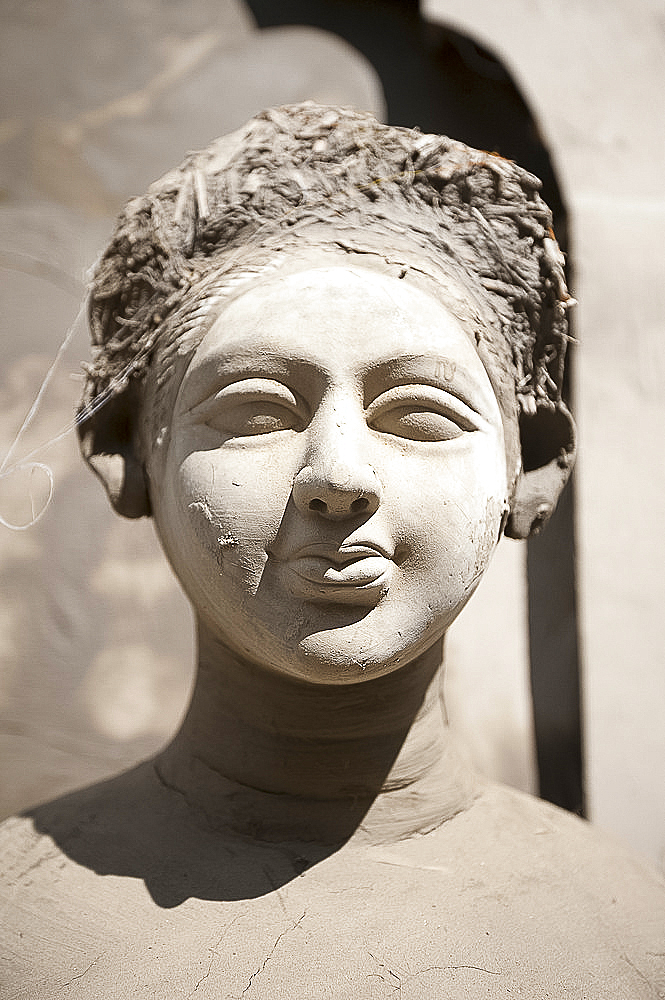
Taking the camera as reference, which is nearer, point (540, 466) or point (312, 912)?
point (312, 912)

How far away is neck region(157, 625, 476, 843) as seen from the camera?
161 cm

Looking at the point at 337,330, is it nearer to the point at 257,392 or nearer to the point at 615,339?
the point at 257,392

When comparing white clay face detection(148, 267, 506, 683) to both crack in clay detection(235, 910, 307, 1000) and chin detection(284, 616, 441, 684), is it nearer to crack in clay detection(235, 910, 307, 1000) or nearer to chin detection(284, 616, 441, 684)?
chin detection(284, 616, 441, 684)

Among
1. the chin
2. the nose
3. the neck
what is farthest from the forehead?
the neck

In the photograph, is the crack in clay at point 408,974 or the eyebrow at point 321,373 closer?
the crack in clay at point 408,974

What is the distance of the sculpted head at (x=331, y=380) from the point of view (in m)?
1.38

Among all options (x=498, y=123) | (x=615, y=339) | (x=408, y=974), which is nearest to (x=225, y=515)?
(x=408, y=974)

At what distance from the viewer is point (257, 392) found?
1.45 metres

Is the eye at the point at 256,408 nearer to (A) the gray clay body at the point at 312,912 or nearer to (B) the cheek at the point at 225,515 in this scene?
(B) the cheek at the point at 225,515

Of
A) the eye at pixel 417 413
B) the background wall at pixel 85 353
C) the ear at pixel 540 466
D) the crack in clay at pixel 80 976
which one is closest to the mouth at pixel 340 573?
the eye at pixel 417 413

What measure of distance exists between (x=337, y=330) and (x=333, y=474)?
25 centimetres

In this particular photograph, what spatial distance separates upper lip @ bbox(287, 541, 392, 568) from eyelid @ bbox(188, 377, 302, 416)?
23 centimetres

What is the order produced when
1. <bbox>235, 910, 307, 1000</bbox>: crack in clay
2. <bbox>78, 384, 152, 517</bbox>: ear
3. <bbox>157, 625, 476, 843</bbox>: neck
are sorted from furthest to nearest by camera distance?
1. <bbox>78, 384, 152, 517</bbox>: ear
2. <bbox>157, 625, 476, 843</bbox>: neck
3. <bbox>235, 910, 307, 1000</bbox>: crack in clay

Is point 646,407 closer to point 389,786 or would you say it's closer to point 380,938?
point 389,786
